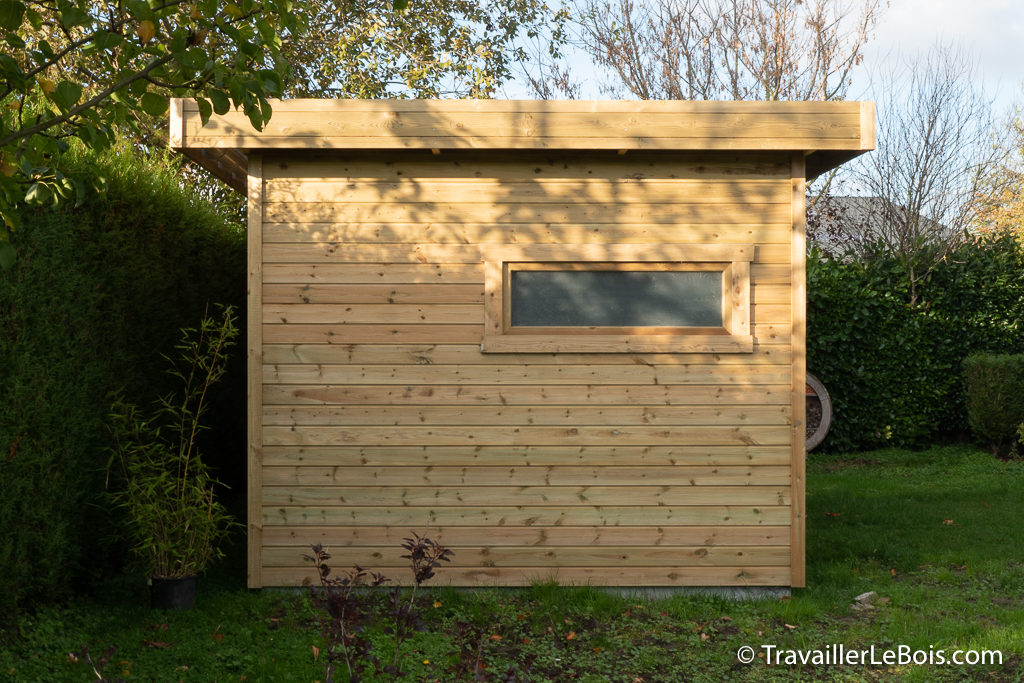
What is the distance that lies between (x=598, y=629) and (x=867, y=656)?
1.30 meters

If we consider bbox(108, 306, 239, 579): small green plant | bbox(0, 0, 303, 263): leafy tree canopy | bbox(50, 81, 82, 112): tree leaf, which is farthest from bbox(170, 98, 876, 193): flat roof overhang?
bbox(50, 81, 82, 112): tree leaf

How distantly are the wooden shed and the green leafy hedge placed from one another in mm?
5363

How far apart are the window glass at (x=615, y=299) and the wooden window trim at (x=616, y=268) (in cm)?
5

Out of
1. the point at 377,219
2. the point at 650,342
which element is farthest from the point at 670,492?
the point at 377,219

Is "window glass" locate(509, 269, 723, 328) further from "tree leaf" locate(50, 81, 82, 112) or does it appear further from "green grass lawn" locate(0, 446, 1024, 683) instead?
"tree leaf" locate(50, 81, 82, 112)

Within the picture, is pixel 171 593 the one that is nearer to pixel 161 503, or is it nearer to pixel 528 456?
pixel 161 503

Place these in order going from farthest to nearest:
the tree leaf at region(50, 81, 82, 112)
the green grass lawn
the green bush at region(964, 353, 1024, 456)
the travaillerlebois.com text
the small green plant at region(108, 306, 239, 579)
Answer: the green bush at region(964, 353, 1024, 456) → the small green plant at region(108, 306, 239, 579) → the travaillerlebois.com text → the green grass lawn → the tree leaf at region(50, 81, 82, 112)

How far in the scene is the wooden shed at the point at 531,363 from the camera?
4.98 meters

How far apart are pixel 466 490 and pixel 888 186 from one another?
964 centimetres

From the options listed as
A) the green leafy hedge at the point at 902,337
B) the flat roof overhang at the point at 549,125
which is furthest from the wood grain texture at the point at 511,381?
the green leafy hedge at the point at 902,337

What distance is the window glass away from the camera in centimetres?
501

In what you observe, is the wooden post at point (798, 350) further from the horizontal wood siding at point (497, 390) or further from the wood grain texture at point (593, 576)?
the wood grain texture at point (593, 576)

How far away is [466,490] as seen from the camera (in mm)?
5008

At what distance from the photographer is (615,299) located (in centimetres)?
502
